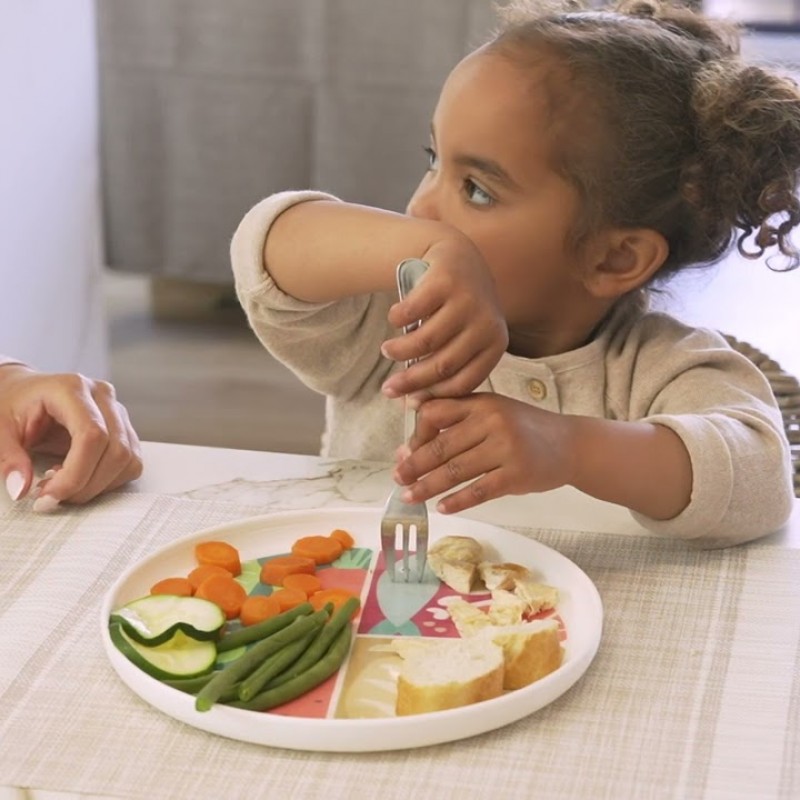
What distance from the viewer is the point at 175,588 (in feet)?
3.08

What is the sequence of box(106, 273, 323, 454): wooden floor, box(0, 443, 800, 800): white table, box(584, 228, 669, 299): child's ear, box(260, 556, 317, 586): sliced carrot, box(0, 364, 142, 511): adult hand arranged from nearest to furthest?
box(0, 443, 800, 800): white table < box(260, 556, 317, 586): sliced carrot < box(0, 364, 142, 511): adult hand < box(584, 228, 669, 299): child's ear < box(106, 273, 323, 454): wooden floor

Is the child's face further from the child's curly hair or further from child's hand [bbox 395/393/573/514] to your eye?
child's hand [bbox 395/393/573/514]

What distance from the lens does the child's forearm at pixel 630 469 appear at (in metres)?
1.04

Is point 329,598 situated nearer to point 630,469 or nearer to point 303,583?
point 303,583

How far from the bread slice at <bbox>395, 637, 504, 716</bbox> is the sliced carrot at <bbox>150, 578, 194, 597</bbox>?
0.17m

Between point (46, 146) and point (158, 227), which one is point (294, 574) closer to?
point (46, 146)

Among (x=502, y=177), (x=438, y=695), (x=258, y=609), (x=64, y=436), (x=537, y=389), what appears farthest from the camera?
(x=537, y=389)

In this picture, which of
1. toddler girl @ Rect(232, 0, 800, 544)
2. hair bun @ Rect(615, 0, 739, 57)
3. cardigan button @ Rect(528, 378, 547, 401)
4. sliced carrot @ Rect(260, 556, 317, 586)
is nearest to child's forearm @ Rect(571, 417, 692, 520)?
toddler girl @ Rect(232, 0, 800, 544)

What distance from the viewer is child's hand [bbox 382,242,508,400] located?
3.19ft

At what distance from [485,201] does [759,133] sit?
0.83 ft

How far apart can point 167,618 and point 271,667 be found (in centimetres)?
10

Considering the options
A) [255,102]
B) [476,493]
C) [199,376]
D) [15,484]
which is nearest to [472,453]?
[476,493]

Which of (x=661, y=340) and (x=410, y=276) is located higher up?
(x=410, y=276)

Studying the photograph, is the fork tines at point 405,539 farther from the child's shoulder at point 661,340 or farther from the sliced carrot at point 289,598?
the child's shoulder at point 661,340
